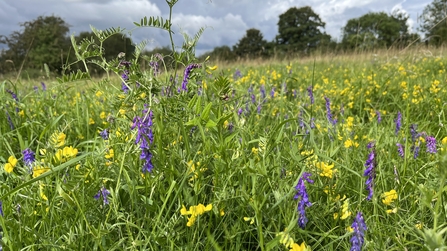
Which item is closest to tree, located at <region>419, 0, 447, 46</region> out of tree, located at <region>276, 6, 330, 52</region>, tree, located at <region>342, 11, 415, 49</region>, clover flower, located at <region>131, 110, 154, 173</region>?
tree, located at <region>342, 11, 415, 49</region>

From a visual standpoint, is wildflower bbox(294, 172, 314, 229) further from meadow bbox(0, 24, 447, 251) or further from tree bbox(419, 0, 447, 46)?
tree bbox(419, 0, 447, 46)

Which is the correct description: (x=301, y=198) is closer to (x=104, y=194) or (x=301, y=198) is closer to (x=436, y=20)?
(x=104, y=194)

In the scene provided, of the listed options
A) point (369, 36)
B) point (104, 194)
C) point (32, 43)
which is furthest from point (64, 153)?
point (369, 36)

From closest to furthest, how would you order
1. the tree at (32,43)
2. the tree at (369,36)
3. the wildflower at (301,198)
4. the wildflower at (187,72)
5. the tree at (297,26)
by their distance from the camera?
the wildflower at (301,198) → the wildflower at (187,72) → the tree at (32,43) → the tree at (369,36) → the tree at (297,26)

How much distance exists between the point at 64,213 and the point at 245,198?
0.65 meters

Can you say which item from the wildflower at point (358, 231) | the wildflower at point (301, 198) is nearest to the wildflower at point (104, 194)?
the wildflower at point (301, 198)

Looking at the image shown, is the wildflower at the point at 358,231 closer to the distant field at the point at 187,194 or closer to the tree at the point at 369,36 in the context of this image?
the distant field at the point at 187,194

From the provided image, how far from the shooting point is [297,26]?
54438 millimetres

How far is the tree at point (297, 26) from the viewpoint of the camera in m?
53.0

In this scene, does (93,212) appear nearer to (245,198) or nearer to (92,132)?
(245,198)

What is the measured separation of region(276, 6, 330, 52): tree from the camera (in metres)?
53.0

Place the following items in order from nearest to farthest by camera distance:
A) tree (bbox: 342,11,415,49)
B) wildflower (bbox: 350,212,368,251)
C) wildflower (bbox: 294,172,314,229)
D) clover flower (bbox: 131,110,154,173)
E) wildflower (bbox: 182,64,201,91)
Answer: wildflower (bbox: 350,212,368,251), wildflower (bbox: 294,172,314,229), clover flower (bbox: 131,110,154,173), wildflower (bbox: 182,64,201,91), tree (bbox: 342,11,415,49)

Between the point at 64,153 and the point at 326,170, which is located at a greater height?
the point at 64,153

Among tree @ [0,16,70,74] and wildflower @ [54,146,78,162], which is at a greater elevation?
tree @ [0,16,70,74]
